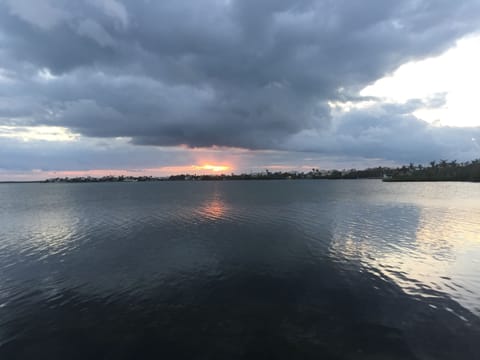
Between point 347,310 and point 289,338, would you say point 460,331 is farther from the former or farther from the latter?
point 289,338

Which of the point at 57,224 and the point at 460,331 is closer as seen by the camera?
the point at 460,331

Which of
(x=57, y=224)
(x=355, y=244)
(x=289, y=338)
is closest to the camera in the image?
(x=289, y=338)

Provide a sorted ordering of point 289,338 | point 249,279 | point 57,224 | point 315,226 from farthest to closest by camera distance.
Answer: point 57,224, point 315,226, point 249,279, point 289,338

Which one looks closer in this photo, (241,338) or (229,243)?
(241,338)

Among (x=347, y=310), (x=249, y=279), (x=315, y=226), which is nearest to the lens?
(x=347, y=310)

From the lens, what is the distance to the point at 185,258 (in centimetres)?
2966

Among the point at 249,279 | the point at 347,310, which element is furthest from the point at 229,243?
the point at 347,310

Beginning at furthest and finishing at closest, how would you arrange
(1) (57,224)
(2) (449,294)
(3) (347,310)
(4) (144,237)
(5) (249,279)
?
(1) (57,224) → (4) (144,237) → (5) (249,279) → (2) (449,294) → (3) (347,310)

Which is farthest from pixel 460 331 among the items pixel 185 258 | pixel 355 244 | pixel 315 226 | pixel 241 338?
pixel 315 226

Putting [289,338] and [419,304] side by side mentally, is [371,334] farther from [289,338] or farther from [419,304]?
[419,304]

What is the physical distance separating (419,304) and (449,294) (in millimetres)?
3545

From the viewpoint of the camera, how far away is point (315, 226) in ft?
156

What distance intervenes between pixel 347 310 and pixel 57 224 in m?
57.5

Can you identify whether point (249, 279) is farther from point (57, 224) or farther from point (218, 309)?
point (57, 224)
